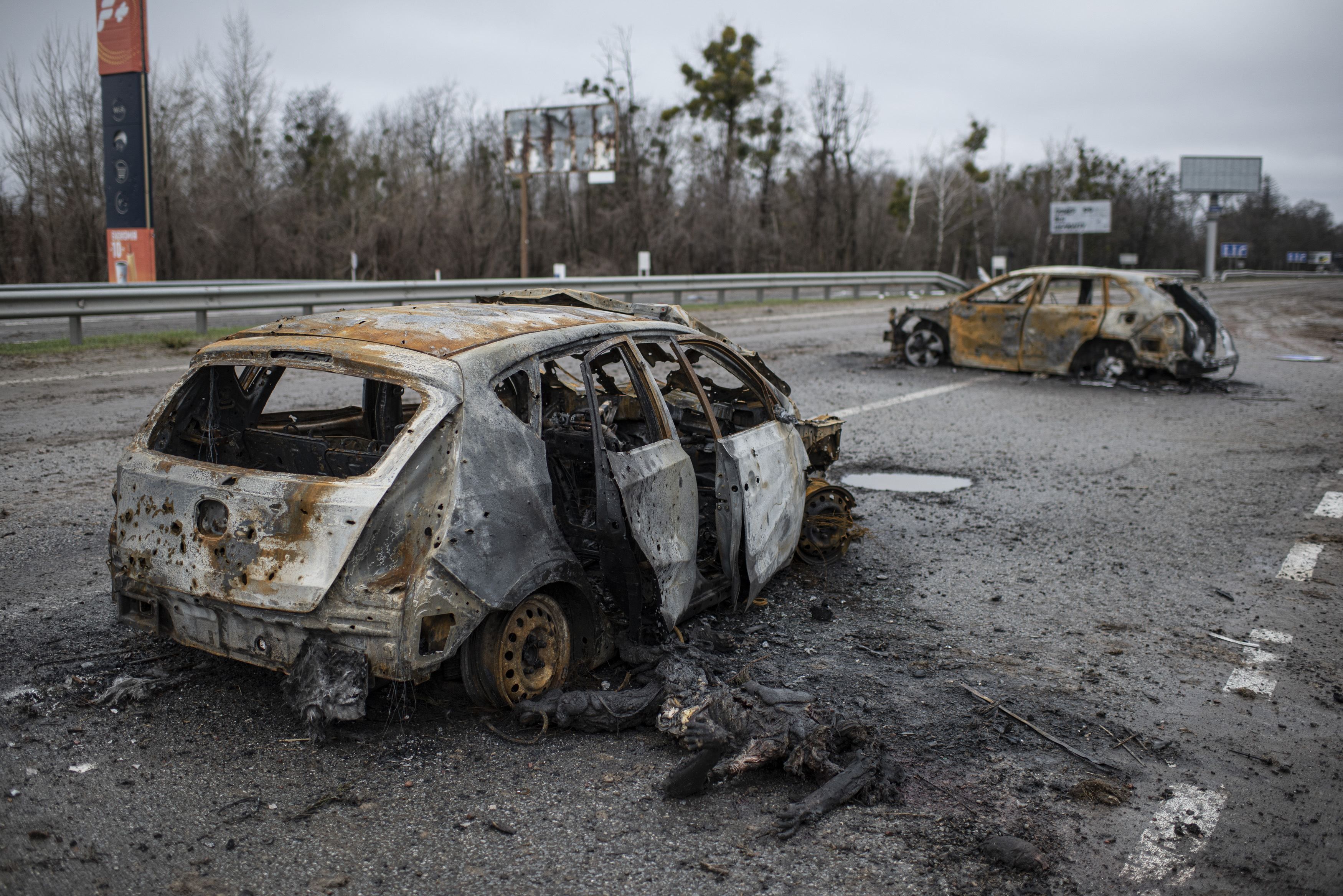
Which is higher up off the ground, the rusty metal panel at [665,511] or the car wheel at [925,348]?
the car wheel at [925,348]

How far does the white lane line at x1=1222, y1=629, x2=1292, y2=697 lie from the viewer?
4344 mm

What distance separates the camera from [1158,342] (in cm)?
1331

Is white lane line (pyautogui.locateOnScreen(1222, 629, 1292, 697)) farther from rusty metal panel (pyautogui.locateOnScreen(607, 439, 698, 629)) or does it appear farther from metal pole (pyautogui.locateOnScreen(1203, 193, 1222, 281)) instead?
metal pole (pyautogui.locateOnScreen(1203, 193, 1222, 281))

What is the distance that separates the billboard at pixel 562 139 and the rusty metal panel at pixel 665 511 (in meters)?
31.0

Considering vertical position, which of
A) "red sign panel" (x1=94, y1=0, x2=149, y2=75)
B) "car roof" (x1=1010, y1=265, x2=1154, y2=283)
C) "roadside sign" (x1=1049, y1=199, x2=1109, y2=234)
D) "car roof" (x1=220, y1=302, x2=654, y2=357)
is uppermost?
"roadside sign" (x1=1049, y1=199, x2=1109, y2=234)

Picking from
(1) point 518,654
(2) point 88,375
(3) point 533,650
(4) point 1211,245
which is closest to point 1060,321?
(3) point 533,650

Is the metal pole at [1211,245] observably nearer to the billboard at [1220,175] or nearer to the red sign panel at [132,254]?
the billboard at [1220,175]

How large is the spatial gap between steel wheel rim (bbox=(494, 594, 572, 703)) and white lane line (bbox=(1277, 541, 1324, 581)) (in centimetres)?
451

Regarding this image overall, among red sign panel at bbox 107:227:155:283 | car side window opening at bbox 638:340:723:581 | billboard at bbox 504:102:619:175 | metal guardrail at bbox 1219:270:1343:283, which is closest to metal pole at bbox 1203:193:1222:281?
metal guardrail at bbox 1219:270:1343:283

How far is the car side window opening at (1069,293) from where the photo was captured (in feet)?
45.0

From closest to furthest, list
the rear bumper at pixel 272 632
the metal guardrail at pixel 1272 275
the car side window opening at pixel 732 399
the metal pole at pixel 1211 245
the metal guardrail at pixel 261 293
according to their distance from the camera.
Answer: the rear bumper at pixel 272 632 → the car side window opening at pixel 732 399 → the metal guardrail at pixel 261 293 → the metal pole at pixel 1211 245 → the metal guardrail at pixel 1272 275

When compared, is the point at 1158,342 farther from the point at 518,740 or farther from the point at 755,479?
the point at 518,740

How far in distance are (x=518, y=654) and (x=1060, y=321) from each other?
1219cm

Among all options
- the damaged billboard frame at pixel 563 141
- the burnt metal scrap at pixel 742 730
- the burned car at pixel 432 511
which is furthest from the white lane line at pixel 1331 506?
the damaged billboard frame at pixel 563 141
